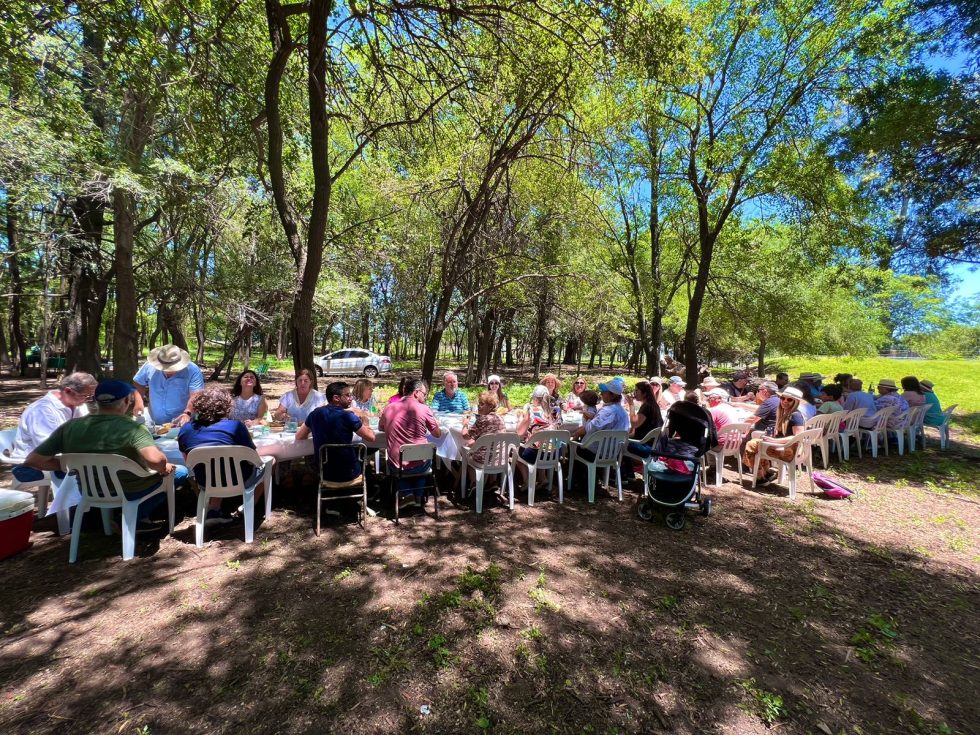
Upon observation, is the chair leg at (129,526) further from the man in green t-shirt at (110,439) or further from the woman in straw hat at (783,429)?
the woman in straw hat at (783,429)

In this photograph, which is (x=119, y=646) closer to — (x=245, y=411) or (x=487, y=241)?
(x=245, y=411)

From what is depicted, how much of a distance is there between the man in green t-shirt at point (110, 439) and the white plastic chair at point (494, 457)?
290 cm

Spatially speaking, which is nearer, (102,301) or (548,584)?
(548,584)

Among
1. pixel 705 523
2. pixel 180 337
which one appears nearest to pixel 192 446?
pixel 705 523

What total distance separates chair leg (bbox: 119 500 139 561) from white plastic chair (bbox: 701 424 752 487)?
254 inches

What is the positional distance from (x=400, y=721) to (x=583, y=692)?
1.02 metres

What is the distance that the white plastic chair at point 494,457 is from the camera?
4.75 m

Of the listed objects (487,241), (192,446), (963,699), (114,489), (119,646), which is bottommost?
(963,699)

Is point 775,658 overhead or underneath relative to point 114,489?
underneath

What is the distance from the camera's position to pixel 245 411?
5.24 m

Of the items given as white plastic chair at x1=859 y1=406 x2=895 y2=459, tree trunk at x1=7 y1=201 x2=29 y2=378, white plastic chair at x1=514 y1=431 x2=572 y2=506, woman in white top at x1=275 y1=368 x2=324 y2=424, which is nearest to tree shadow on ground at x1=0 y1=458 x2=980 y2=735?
white plastic chair at x1=514 y1=431 x2=572 y2=506

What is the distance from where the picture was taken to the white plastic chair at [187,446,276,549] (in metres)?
3.68

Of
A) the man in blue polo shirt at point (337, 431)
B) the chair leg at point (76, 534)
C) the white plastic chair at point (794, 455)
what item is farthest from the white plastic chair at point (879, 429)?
the chair leg at point (76, 534)

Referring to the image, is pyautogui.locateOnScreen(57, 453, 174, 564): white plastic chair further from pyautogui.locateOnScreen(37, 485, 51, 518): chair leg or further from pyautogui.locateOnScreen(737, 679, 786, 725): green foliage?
pyautogui.locateOnScreen(737, 679, 786, 725): green foliage
